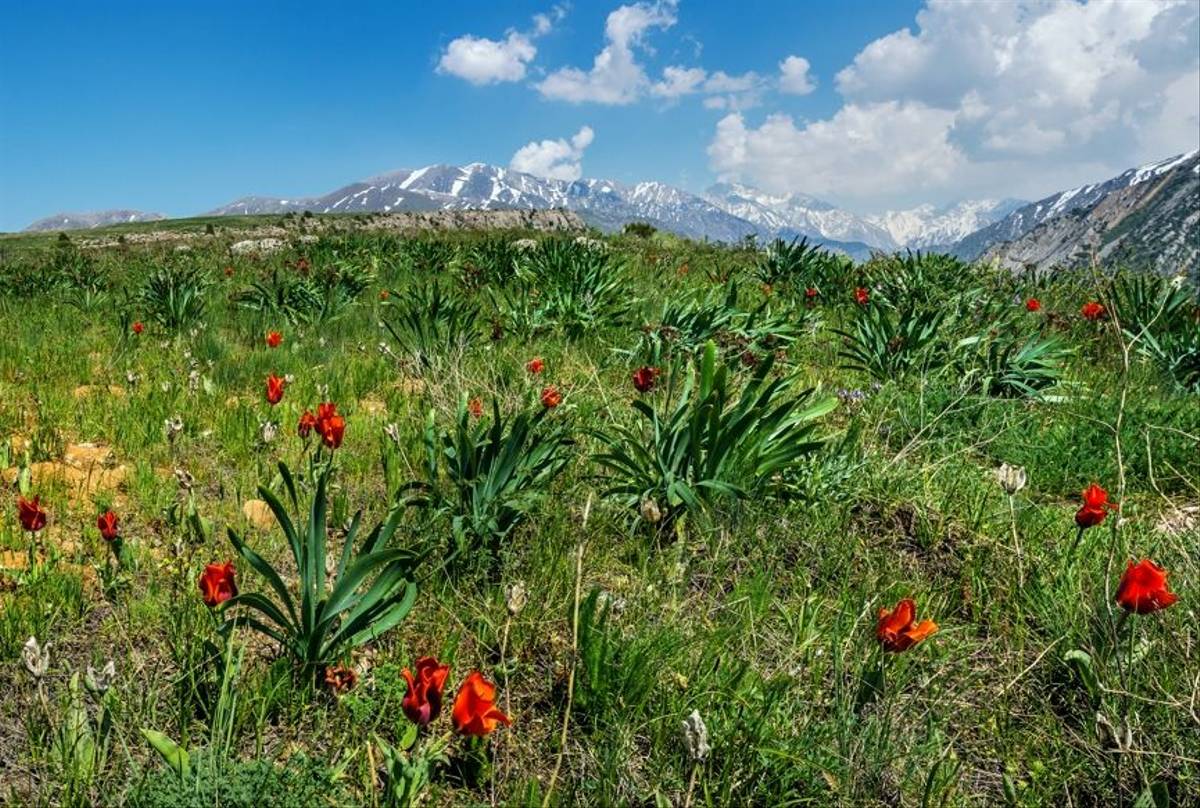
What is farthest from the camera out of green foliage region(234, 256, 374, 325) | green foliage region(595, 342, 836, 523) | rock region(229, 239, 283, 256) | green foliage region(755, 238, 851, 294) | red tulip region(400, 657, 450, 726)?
rock region(229, 239, 283, 256)

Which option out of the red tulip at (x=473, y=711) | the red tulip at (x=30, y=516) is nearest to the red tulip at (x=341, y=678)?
the red tulip at (x=473, y=711)

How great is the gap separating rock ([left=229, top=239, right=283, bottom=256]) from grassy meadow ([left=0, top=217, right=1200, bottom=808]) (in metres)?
11.0

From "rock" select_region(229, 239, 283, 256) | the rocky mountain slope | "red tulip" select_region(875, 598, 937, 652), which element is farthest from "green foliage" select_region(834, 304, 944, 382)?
"rock" select_region(229, 239, 283, 256)

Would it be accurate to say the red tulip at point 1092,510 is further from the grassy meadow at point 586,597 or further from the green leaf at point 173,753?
the green leaf at point 173,753

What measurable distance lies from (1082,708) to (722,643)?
0.94 metres

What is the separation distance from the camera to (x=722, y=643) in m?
1.96

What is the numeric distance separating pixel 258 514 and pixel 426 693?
5.67 ft

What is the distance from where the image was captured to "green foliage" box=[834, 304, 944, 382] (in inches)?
192

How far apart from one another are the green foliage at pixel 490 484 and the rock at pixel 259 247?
44.1 ft

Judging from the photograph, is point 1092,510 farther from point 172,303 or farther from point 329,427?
point 172,303

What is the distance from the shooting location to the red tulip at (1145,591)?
157 centimetres

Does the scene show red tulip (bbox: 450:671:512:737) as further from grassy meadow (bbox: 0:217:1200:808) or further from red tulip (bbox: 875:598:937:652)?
red tulip (bbox: 875:598:937:652)

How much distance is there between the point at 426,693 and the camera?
140 centimetres

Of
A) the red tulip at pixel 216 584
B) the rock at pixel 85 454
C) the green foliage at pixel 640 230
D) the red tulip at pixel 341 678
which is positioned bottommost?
the red tulip at pixel 341 678
